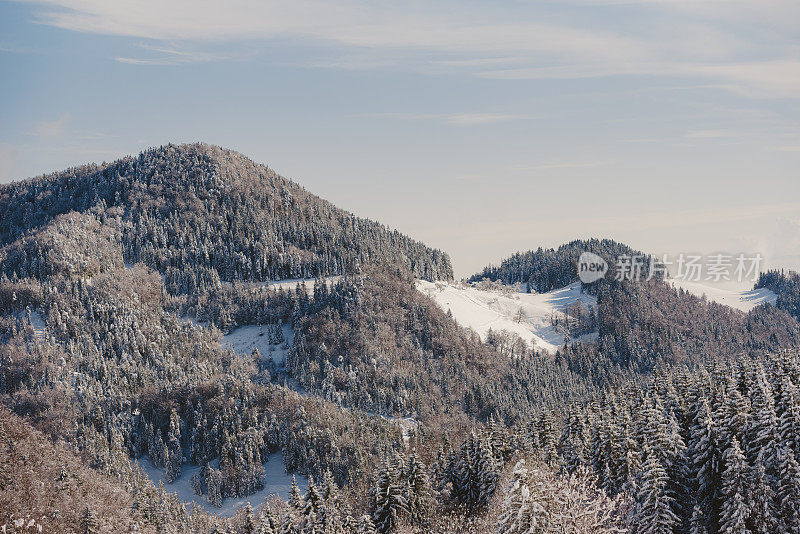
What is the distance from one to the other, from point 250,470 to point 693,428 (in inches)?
5277

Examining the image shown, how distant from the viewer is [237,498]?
17738 centimetres

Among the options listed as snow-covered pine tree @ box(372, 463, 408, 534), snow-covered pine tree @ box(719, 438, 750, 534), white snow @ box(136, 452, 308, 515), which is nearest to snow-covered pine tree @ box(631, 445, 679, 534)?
snow-covered pine tree @ box(719, 438, 750, 534)

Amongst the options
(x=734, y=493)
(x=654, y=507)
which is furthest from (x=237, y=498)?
(x=734, y=493)

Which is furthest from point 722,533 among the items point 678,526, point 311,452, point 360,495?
point 311,452

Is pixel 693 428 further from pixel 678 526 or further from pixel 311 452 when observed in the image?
pixel 311 452

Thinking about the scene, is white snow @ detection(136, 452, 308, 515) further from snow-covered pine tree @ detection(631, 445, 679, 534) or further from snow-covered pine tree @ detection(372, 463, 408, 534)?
snow-covered pine tree @ detection(631, 445, 679, 534)

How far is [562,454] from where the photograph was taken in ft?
343

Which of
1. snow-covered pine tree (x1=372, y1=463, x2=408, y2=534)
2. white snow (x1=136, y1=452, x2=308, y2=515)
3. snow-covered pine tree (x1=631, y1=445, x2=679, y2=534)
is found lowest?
white snow (x1=136, y1=452, x2=308, y2=515)

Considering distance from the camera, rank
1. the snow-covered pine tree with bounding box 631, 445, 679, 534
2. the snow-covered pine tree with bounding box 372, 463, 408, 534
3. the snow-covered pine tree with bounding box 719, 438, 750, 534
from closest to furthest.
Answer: the snow-covered pine tree with bounding box 719, 438, 750, 534
the snow-covered pine tree with bounding box 631, 445, 679, 534
the snow-covered pine tree with bounding box 372, 463, 408, 534

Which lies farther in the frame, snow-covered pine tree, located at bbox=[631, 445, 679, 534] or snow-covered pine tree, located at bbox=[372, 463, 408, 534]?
snow-covered pine tree, located at bbox=[372, 463, 408, 534]

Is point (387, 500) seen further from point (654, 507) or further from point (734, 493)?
point (734, 493)

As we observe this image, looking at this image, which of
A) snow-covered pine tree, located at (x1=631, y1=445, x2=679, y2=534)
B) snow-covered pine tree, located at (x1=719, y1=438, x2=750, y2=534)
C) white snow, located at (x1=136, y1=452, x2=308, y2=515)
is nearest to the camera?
snow-covered pine tree, located at (x1=719, y1=438, x2=750, y2=534)

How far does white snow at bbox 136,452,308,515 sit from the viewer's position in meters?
173

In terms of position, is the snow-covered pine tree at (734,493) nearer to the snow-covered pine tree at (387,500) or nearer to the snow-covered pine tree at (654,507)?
the snow-covered pine tree at (654,507)
